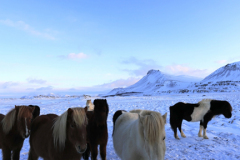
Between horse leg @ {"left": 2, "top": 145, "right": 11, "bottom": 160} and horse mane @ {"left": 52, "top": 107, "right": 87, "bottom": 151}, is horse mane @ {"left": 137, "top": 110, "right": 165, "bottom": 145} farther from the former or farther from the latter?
horse leg @ {"left": 2, "top": 145, "right": 11, "bottom": 160}

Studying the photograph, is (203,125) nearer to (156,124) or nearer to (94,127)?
(94,127)

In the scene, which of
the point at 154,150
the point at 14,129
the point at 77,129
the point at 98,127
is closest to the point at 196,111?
the point at 98,127

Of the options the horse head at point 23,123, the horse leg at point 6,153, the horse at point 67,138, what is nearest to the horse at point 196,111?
the horse at point 67,138

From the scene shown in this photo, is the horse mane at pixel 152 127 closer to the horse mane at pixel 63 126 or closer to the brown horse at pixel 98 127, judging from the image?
the horse mane at pixel 63 126

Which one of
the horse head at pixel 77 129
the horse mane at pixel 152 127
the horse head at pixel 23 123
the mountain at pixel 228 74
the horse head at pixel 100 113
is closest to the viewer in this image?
the horse mane at pixel 152 127

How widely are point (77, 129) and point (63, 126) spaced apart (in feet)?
1.05

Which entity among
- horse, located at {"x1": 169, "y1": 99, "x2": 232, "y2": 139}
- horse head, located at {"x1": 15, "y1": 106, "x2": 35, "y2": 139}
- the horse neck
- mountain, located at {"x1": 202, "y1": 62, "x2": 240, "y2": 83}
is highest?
mountain, located at {"x1": 202, "y1": 62, "x2": 240, "y2": 83}

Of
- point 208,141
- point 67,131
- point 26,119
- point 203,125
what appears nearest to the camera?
point 67,131

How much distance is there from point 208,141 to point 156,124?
543 centimetres

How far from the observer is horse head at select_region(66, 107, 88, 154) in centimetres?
237

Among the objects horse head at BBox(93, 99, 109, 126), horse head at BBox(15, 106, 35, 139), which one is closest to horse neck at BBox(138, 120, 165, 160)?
horse head at BBox(93, 99, 109, 126)

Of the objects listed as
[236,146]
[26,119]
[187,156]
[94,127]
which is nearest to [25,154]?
[26,119]

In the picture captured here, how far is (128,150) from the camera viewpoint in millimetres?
2729

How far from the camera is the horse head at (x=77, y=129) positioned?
2369 mm
